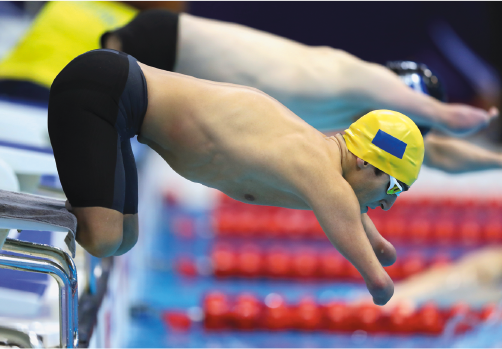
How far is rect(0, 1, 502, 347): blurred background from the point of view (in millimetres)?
2055

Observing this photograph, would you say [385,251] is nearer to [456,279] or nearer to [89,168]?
[89,168]

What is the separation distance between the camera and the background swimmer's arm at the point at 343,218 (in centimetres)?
132

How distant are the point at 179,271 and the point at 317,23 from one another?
4.83m

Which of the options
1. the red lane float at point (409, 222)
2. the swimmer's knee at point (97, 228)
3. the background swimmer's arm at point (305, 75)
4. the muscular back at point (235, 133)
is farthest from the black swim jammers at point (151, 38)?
the red lane float at point (409, 222)

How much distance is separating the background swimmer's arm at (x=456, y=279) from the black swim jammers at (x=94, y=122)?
2424 mm

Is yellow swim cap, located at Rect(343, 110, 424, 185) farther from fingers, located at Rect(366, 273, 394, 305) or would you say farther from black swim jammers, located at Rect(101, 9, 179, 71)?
black swim jammers, located at Rect(101, 9, 179, 71)

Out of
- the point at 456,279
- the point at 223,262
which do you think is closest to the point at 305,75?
the point at 456,279

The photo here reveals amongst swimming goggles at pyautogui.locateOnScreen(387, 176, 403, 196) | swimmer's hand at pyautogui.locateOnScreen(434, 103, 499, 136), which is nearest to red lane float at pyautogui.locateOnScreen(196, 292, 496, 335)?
swimmer's hand at pyautogui.locateOnScreen(434, 103, 499, 136)

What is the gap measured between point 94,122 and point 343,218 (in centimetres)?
66

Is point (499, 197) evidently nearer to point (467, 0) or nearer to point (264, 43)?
point (467, 0)

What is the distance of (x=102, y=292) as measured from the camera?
1994 millimetres

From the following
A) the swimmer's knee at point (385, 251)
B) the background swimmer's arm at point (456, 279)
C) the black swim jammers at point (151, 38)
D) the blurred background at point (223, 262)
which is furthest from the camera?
the background swimmer's arm at point (456, 279)

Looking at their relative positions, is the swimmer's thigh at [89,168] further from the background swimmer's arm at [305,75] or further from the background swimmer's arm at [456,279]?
the background swimmer's arm at [456,279]

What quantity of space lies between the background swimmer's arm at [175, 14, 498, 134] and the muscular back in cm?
63
